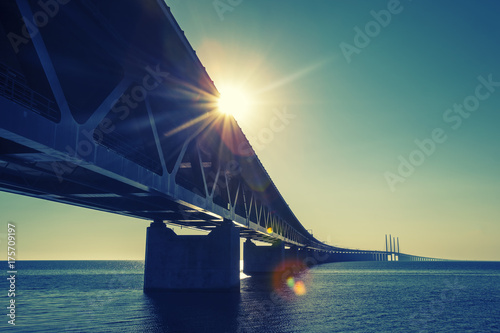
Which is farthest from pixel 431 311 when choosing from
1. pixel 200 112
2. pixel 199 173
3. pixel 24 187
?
pixel 24 187

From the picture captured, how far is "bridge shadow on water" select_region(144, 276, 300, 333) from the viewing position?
71.0 ft

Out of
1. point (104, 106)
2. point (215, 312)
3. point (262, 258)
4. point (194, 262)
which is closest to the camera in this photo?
point (104, 106)

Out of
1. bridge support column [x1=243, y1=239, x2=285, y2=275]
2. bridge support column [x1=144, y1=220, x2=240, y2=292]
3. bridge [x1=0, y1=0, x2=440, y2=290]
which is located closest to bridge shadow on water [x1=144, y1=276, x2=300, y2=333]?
bridge support column [x1=144, y1=220, x2=240, y2=292]

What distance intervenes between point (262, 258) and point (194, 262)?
4479 centimetres

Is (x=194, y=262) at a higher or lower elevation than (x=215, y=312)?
higher

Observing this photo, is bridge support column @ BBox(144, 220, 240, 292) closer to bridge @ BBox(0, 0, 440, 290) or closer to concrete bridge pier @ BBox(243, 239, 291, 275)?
bridge @ BBox(0, 0, 440, 290)

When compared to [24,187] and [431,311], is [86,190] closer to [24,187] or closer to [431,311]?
[24,187]

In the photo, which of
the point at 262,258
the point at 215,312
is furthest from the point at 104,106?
the point at 262,258

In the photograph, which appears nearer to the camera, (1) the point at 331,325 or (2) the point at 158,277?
(1) the point at 331,325

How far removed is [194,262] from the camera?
35062mm

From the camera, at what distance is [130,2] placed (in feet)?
41.9

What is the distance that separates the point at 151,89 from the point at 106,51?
2909mm

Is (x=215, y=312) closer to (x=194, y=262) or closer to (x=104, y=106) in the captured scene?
(x=194, y=262)

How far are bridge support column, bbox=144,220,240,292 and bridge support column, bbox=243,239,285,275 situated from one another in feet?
137
